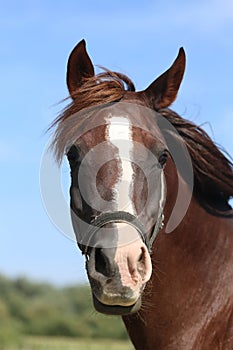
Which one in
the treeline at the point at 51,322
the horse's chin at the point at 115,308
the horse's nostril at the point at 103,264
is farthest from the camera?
the treeline at the point at 51,322

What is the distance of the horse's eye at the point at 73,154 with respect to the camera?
511cm

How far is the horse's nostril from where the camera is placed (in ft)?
14.5

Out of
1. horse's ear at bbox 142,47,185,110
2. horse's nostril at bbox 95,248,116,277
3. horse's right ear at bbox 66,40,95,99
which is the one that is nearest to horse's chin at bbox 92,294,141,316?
horse's nostril at bbox 95,248,116,277

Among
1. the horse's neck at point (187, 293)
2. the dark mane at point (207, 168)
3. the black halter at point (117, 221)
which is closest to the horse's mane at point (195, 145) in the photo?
the dark mane at point (207, 168)

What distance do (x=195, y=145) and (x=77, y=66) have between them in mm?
1184

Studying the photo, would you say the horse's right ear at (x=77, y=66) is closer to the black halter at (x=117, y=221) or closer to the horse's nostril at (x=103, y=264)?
the black halter at (x=117, y=221)

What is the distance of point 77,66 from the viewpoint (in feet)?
18.7

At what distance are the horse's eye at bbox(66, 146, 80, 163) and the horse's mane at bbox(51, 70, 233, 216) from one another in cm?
15

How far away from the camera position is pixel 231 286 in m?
5.21

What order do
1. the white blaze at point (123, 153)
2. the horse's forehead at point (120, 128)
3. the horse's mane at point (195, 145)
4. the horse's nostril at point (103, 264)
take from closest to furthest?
the horse's nostril at point (103, 264) → the white blaze at point (123, 153) → the horse's forehead at point (120, 128) → the horse's mane at point (195, 145)

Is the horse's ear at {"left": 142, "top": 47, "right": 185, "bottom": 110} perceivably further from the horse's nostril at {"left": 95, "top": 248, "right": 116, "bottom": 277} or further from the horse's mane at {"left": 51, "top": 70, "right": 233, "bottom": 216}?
the horse's nostril at {"left": 95, "top": 248, "right": 116, "bottom": 277}

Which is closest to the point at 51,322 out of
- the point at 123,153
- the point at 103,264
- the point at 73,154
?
the point at 73,154

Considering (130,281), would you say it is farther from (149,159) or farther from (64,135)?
(64,135)

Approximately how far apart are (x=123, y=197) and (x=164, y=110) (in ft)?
3.83
